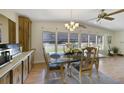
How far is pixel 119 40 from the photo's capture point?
32.5ft

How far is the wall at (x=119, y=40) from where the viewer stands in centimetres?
970

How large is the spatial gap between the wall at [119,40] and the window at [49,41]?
16.8ft

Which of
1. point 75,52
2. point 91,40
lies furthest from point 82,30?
point 75,52

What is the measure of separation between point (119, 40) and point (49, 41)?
17.7 feet

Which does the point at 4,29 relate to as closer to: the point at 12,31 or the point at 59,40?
the point at 12,31

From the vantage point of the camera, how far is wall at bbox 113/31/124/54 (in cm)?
970

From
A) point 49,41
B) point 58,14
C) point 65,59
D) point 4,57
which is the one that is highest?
point 58,14

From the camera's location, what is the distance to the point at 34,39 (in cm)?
705

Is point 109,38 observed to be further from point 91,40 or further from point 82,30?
point 82,30

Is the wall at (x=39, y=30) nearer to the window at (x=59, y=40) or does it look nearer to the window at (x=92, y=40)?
the window at (x=59, y=40)

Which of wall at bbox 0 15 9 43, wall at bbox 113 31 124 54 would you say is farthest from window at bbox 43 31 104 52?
wall at bbox 0 15 9 43

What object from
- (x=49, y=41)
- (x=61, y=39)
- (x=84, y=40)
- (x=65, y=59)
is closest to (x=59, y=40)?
(x=61, y=39)
